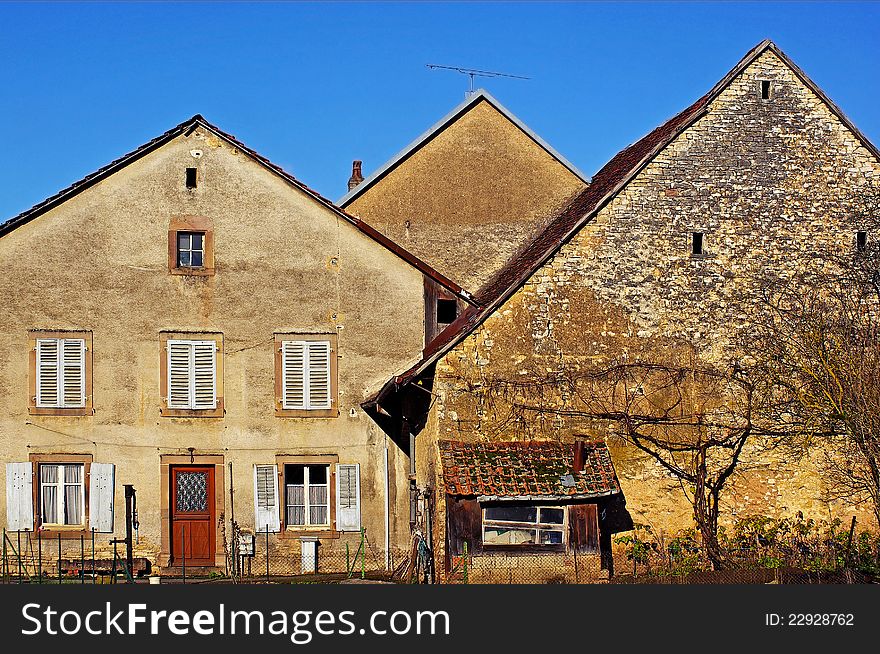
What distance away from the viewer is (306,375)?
78.6 feet

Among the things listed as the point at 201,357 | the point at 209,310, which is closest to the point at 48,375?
the point at 201,357

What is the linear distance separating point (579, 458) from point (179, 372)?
7.75 m

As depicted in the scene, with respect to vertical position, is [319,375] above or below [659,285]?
below

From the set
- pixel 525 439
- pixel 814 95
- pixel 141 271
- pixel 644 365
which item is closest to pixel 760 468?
pixel 644 365

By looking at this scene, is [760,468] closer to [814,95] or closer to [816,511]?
[816,511]

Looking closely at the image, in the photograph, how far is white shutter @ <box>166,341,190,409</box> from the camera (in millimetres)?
23641

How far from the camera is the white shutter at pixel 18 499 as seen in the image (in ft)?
75.3

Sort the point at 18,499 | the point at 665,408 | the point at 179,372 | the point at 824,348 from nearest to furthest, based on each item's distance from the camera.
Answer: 1. the point at 824,348
2. the point at 665,408
3. the point at 18,499
4. the point at 179,372

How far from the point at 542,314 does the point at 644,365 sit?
73.6 inches

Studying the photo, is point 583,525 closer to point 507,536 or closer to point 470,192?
point 507,536

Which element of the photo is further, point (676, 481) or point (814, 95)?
point (814, 95)

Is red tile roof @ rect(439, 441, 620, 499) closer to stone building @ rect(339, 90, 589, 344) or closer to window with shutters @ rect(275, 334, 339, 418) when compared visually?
window with shutters @ rect(275, 334, 339, 418)

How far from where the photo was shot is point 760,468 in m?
21.3

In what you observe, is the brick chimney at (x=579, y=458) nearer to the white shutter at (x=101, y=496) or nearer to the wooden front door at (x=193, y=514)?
the wooden front door at (x=193, y=514)
